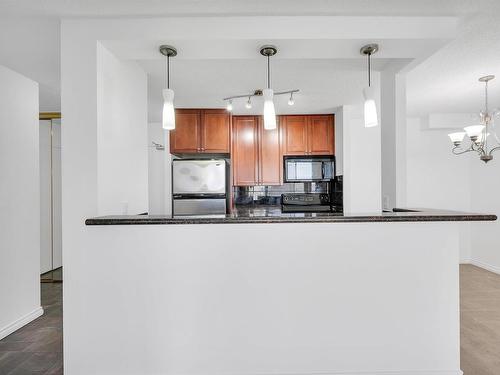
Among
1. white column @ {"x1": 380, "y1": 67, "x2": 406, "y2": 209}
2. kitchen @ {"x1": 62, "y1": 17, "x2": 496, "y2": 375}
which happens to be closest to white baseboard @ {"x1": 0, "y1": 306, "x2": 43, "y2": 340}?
kitchen @ {"x1": 62, "y1": 17, "x2": 496, "y2": 375}

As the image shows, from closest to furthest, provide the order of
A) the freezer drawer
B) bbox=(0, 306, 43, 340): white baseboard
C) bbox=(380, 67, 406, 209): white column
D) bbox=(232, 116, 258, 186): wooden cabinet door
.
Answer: bbox=(380, 67, 406, 209): white column
bbox=(0, 306, 43, 340): white baseboard
the freezer drawer
bbox=(232, 116, 258, 186): wooden cabinet door

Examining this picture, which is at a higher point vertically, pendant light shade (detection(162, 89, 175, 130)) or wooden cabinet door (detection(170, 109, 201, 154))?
wooden cabinet door (detection(170, 109, 201, 154))

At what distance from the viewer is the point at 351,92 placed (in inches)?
121

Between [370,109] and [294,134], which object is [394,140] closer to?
[370,109]

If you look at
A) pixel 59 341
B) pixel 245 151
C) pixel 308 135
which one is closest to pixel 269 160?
pixel 245 151

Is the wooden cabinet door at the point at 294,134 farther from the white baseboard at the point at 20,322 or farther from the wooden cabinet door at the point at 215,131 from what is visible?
the white baseboard at the point at 20,322

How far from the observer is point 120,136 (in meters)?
2.06

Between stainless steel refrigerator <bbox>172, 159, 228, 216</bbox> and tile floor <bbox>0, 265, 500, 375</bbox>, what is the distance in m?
1.60

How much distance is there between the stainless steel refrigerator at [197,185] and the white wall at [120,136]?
2.69 ft

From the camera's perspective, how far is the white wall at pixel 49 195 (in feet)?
12.7

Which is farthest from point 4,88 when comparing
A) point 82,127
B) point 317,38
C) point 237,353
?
point 237,353

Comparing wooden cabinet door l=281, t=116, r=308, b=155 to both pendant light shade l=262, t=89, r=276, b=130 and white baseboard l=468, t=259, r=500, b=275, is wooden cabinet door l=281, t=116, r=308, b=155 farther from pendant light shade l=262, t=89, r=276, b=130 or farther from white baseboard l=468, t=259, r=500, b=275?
white baseboard l=468, t=259, r=500, b=275

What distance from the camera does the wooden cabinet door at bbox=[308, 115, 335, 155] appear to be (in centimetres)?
388

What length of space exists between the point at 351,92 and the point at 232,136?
1.61 m
